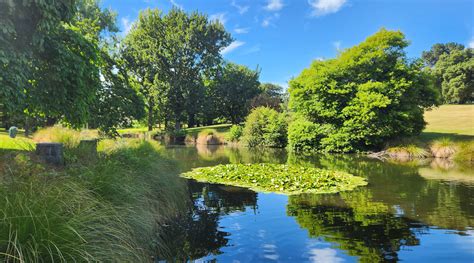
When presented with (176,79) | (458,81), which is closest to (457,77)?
(458,81)

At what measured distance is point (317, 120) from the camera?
30859mm

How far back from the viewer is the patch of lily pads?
12.2 metres

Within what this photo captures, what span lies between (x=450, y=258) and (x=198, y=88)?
44092mm

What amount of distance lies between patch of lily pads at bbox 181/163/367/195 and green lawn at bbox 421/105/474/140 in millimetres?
18225

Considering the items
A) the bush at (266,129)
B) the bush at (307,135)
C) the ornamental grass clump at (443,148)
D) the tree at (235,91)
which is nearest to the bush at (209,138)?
the bush at (266,129)

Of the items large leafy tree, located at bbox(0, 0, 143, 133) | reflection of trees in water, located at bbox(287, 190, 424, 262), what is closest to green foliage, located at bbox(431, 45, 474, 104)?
reflection of trees in water, located at bbox(287, 190, 424, 262)

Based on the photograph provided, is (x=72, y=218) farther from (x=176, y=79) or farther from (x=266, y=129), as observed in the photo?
(x=176, y=79)

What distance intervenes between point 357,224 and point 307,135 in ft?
74.2

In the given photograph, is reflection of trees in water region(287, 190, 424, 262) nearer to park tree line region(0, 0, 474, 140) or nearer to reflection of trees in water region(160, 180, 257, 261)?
reflection of trees in water region(160, 180, 257, 261)

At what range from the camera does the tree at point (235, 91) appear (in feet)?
180

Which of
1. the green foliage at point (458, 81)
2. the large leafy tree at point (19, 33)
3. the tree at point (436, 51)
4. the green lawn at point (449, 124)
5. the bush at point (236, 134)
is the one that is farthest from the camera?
the tree at point (436, 51)

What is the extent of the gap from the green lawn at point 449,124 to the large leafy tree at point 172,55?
96.5ft

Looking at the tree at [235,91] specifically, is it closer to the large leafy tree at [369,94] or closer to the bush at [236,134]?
the bush at [236,134]

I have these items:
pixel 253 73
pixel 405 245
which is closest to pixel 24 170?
pixel 405 245
